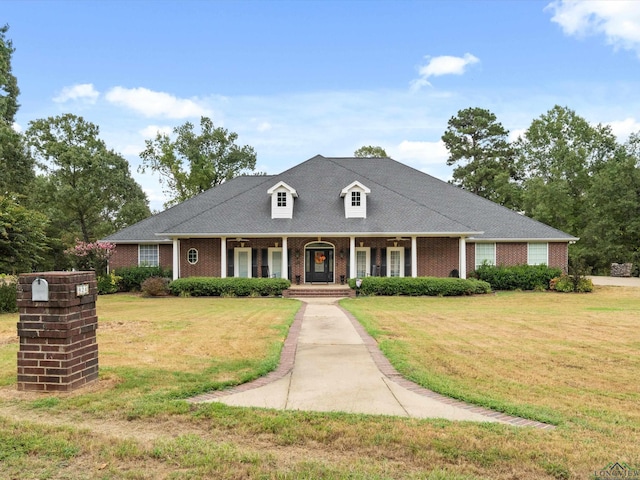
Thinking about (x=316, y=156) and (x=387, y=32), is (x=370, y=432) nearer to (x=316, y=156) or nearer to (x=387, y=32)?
(x=387, y=32)

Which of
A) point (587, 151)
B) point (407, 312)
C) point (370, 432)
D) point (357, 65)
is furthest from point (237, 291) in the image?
point (587, 151)

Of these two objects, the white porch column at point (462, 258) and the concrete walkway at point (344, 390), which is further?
the white porch column at point (462, 258)

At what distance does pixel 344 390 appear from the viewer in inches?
217

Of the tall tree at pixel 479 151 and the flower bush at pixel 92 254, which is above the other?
the tall tree at pixel 479 151

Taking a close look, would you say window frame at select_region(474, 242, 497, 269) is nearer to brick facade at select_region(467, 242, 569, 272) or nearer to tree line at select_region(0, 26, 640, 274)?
brick facade at select_region(467, 242, 569, 272)

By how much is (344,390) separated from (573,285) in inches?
813

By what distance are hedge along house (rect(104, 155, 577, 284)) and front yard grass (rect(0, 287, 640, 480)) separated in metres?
13.4

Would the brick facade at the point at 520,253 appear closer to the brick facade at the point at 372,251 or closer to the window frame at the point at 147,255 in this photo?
the brick facade at the point at 372,251

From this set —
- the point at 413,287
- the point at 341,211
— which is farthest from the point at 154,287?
the point at 413,287

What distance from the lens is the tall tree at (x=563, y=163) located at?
38.5 metres

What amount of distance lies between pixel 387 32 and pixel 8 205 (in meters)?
14.8

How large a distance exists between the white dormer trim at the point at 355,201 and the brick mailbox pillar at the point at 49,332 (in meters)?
19.1

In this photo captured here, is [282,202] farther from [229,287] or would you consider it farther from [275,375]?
[275,375]

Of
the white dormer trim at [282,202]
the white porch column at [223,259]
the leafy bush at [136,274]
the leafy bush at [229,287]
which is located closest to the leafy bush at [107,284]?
the leafy bush at [136,274]
